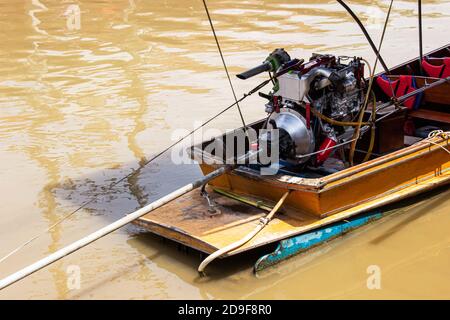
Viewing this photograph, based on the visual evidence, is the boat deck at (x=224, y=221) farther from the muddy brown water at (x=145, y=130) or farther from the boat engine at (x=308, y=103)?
the boat engine at (x=308, y=103)

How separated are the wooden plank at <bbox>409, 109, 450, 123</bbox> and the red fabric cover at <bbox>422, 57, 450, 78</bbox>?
1.34ft

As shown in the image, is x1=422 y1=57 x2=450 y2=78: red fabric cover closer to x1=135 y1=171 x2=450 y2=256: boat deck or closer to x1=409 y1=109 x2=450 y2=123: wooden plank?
x1=409 y1=109 x2=450 y2=123: wooden plank

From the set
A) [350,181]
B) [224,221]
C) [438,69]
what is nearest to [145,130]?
[438,69]

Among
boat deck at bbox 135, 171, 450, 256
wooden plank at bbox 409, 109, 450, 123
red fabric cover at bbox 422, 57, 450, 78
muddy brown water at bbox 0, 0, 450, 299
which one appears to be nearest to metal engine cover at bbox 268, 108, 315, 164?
boat deck at bbox 135, 171, 450, 256

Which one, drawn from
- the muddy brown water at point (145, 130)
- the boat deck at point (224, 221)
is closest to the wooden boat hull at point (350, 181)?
the boat deck at point (224, 221)

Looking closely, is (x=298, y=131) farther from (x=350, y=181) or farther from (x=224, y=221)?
(x=224, y=221)

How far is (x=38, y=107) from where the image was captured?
33.7 ft

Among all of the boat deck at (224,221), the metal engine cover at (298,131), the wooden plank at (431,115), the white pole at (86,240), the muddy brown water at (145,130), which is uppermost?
the metal engine cover at (298,131)

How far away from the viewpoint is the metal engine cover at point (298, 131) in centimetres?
612

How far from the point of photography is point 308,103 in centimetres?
610

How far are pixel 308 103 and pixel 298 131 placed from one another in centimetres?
24

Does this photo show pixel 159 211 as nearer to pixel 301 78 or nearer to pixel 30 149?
pixel 301 78

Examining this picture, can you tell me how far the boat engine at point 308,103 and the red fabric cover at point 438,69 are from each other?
76.3 inches

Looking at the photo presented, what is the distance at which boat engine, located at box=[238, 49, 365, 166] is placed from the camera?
20.0 ft
